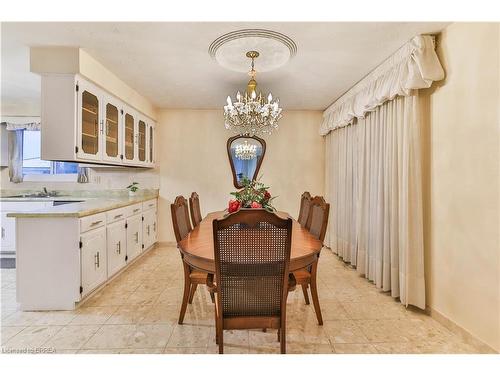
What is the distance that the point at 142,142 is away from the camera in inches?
168

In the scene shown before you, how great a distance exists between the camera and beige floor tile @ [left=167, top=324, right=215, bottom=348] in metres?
1.96

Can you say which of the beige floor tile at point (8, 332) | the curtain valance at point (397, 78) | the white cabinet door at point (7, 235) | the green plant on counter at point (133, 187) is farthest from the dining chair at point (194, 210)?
the white cabinet door at point (7, 235)

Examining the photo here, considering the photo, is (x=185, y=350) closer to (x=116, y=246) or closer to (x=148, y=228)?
(x=116, y=246)

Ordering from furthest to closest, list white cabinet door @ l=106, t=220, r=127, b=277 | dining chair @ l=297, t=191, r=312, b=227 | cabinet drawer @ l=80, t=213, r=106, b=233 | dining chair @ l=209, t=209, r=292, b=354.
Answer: white cabinet door @ l=106, t=220, r=127, b=277 → dining chair @ l=297, t=191, r=312, b=227 → cabinet drawer @ l=80, t=213, r=106, b=233 → dining chair @ l=209, t=209, r=292, b=354

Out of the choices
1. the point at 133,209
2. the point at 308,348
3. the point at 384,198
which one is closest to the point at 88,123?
the point at 133,209

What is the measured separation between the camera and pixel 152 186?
4816 mm

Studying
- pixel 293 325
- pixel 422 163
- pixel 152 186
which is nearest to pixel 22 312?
pixel 293 325

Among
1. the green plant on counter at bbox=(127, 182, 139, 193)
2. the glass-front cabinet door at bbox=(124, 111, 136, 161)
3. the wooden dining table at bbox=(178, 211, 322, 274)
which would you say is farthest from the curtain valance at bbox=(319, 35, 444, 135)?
the green plant on counter at bbox=(127, 182, 139, 193)

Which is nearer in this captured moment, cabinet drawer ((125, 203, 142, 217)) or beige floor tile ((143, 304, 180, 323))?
beige floor tile ((143, 304, 180, 323))

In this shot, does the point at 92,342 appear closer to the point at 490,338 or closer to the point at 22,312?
the point at 22,312

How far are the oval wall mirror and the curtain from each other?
1332mm

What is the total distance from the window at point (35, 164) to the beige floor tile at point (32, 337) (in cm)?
317

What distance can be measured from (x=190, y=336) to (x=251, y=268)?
0.92 m

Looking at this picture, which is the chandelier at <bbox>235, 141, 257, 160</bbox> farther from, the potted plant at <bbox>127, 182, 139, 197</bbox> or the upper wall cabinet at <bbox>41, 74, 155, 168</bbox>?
the upper wall cabinet at <bbox>41, 74, 155, 168</bbox>
